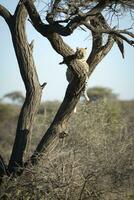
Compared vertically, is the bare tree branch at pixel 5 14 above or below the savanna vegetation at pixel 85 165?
above

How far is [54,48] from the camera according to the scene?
9.23 m

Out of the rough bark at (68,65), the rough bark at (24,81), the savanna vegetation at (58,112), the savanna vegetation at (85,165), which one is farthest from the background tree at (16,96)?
the rough bark at (68,65)

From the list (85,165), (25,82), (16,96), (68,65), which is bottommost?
(85,165)

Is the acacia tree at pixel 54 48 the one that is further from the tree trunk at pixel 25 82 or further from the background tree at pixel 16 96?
the background tree at pixel 16 96

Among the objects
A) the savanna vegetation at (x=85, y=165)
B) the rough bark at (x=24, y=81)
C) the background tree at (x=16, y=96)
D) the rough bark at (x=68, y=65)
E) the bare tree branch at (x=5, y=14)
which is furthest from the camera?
the background tree at (x=16, y=96)

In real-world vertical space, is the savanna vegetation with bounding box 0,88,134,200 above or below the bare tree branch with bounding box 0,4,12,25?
below

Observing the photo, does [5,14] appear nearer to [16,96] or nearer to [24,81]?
[24,81]

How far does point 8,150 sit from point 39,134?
23.1ft

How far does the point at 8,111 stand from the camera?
34.7 m

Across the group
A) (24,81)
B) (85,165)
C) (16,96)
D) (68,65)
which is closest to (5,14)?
(24,81)

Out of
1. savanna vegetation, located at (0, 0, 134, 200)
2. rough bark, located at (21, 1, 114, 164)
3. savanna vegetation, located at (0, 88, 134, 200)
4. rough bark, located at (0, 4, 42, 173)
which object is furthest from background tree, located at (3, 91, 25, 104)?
rough bark, located at (21, 1, 114, 164)

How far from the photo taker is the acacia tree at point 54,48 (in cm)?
912

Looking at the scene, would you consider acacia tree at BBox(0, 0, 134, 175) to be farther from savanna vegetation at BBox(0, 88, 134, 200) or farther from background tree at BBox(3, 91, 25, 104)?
background tree at BBox(3, 91, 25, 104)

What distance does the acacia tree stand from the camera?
9.12m
